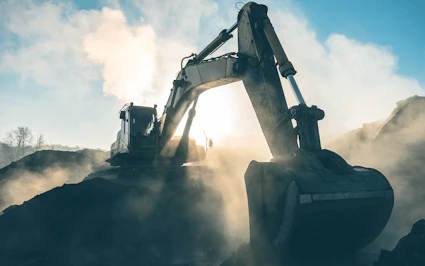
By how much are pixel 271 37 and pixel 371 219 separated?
12.6ft

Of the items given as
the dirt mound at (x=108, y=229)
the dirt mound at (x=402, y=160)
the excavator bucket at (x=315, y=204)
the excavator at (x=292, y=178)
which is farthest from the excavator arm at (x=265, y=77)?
the dirt mound at (x=108, y=229)

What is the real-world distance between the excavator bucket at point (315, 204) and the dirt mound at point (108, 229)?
3961 mm

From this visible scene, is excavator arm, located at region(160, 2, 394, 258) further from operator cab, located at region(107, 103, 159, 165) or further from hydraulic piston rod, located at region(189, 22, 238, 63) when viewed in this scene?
operator cab, located at region(107, 103, 159, 165)

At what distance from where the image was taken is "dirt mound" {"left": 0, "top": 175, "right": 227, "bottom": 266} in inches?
288

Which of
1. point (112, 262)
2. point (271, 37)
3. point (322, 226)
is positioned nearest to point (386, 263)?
point (322, 226)

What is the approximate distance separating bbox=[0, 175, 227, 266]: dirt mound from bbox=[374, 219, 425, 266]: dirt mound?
165 inches

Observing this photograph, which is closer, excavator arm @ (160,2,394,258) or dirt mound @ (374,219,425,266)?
excavator arm @ (160,2,394,258)

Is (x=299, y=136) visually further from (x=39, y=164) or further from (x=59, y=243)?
(x=39, y=164)

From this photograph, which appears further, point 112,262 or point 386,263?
point 112,262

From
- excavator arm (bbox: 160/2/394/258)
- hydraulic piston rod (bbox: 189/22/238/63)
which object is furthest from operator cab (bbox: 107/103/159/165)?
excavator arm (bbox: 160/2/394/258)

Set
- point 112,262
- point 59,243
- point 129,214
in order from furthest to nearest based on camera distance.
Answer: point 129,214, point 59,243, point 112,262

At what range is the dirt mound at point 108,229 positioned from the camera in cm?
732

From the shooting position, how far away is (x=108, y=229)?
8453 millimetres

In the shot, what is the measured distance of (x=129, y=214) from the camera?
9.34 meters
